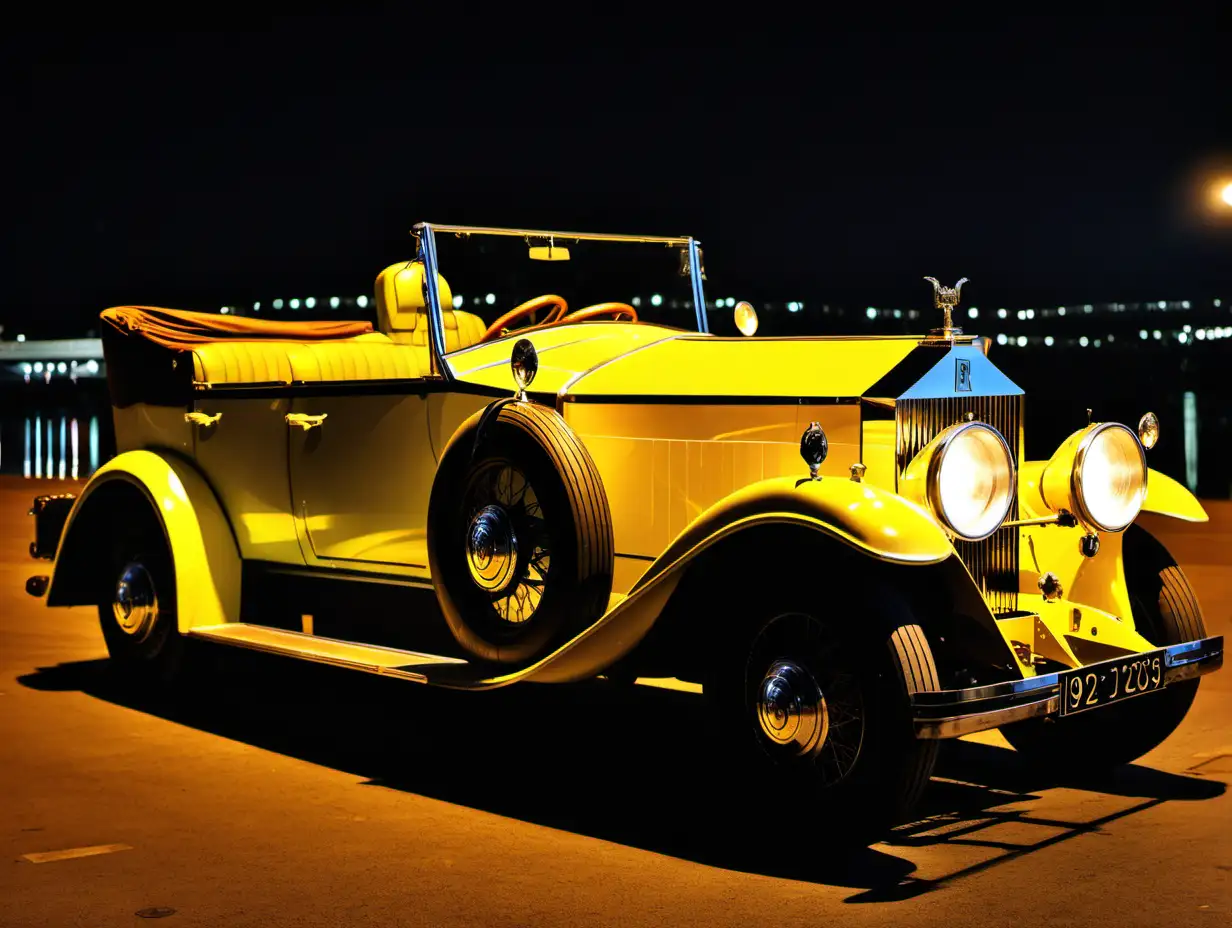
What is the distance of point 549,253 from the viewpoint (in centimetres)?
704

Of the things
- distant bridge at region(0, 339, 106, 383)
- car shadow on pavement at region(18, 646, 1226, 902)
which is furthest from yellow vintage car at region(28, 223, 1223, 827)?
distant bridge at region(0, 339, 106, 383)

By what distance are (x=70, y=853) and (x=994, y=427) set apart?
3.25m

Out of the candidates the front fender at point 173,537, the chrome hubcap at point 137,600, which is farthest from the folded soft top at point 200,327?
the chrome hubcap at point 137,600

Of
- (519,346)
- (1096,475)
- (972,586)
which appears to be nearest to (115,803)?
(519,346)

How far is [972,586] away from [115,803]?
2.89 m

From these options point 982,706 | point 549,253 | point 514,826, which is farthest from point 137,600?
point 982,706

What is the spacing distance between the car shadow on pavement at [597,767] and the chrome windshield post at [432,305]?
4.97 ft

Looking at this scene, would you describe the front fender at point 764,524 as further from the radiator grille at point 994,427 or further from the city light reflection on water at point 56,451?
the city light reflection on water at point 56,451

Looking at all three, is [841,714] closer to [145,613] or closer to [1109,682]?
[1109,682]

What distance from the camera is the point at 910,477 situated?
16.1 feet

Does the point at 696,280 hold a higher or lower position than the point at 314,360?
higher

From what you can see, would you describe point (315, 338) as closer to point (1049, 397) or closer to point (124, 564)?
point (124, 564)

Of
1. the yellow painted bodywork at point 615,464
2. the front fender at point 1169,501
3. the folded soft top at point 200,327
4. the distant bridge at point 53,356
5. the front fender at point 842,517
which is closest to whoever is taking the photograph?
the front fender at point 842,517

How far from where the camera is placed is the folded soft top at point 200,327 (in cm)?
740
